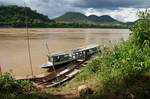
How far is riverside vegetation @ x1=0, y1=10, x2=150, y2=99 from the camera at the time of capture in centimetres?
614

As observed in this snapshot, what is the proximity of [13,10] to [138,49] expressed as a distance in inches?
4467

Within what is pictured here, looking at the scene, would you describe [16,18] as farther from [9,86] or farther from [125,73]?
[125,73]

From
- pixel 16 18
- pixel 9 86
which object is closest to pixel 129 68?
pixel 9 86

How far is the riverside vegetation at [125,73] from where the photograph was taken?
20.2 ft

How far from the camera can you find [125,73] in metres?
7.03

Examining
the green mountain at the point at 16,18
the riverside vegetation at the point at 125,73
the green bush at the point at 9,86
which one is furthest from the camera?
the green mountain at the point at 16,18

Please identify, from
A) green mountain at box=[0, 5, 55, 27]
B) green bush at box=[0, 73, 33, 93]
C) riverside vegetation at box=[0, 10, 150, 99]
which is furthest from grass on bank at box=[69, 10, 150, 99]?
green mountain at box=[0, 5, 55, 27]

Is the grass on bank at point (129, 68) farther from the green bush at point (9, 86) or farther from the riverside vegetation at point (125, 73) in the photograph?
the green bush at point (9, 86)

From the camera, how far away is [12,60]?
28859 mm

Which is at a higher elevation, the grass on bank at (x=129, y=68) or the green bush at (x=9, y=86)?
the grass on bank at (x=129, y=68)

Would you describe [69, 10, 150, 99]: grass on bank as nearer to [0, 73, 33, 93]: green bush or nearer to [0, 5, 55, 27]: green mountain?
[0, 73, 33, 93]: green bush

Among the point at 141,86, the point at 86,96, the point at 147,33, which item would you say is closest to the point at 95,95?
the point at 86,96

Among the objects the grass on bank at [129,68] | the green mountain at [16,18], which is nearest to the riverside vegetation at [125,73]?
the grass on bank at [129,68]

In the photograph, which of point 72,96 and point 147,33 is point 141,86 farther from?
point 147,33
